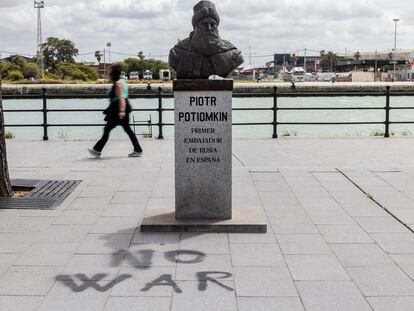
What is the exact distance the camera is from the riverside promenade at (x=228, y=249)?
4324 mm

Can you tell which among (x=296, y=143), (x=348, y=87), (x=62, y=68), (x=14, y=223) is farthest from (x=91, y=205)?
(x=62, y=68)

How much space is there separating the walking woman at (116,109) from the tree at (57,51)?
10064 centimetres

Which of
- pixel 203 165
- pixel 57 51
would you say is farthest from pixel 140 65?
pixel 203 165

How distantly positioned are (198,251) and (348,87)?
6518 cm

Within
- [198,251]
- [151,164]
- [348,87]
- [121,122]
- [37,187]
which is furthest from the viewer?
[348,87]

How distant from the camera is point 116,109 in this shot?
11.0 m

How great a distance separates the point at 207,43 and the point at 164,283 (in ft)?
8.57

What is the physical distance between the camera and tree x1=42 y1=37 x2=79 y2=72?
107500mm

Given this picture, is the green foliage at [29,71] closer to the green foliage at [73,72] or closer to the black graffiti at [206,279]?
the green foliage at [73,72]

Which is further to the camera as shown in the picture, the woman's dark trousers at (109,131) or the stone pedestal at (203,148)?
the woman's dark trousers at (109,131)

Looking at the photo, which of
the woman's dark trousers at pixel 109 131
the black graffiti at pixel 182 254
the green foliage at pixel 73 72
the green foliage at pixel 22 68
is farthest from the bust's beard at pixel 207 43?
the green foliage at pixel 73 72

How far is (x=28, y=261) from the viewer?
5.14 meters

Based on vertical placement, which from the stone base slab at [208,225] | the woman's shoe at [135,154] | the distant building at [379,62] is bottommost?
the stone base slab at [208,225]

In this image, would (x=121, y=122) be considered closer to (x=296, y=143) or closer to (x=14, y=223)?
(x=296, y=143)
